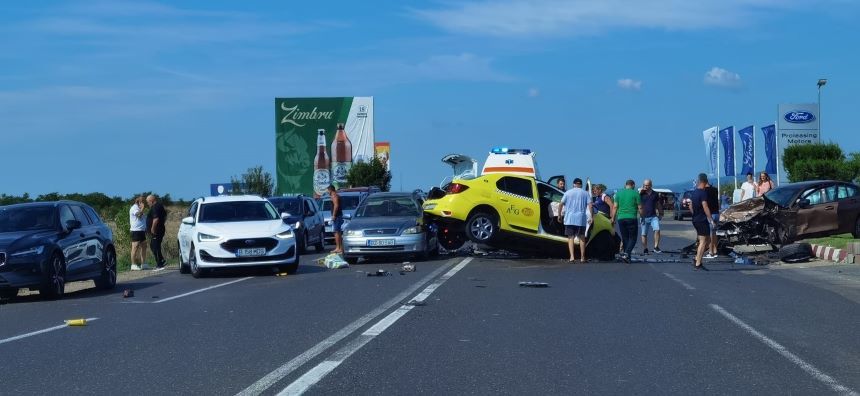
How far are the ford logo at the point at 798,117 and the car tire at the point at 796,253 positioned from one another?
20238mm

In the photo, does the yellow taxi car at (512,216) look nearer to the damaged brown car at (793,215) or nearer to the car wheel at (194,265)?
the damaged brown car at (793,215)

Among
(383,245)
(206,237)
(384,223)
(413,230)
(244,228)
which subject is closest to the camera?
(206,237)

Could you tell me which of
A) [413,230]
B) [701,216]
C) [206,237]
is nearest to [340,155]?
[413,230]

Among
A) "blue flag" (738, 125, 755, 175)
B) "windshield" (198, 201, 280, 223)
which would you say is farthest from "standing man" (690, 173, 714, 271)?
"blue flag" (738, 125, 755, 175)

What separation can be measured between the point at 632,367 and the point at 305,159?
5781 cm

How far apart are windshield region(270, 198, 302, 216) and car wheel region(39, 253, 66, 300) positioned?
13.0 meters

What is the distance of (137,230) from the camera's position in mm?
24016

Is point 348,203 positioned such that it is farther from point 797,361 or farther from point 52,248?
point 797,361

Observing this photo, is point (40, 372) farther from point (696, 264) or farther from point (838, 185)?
point (838, 185)

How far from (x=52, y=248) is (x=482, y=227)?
383 inches

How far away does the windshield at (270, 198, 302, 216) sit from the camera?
2956 cm

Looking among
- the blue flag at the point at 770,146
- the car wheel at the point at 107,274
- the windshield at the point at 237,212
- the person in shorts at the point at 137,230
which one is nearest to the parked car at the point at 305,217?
the person in shorts at the point at 137,230

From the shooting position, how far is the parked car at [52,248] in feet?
51.6

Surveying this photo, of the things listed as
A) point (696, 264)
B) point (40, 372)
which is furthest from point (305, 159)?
point (40, 372)
